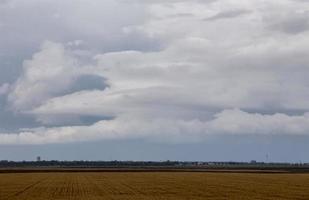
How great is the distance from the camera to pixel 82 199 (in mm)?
42250

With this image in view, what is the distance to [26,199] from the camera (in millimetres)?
43062

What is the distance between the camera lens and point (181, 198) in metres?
43.0

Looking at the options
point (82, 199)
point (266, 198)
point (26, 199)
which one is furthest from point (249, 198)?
point (26, 199)

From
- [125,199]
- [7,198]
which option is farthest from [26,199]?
[125,199]

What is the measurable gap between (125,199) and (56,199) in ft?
16.8

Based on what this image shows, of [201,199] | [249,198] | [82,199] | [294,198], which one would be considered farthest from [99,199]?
[294,198]

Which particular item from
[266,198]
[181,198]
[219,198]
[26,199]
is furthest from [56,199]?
[266,198]

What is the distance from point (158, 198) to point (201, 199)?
3.07 metres

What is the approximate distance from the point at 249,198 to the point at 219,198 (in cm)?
222

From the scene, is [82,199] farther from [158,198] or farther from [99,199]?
[158,198]

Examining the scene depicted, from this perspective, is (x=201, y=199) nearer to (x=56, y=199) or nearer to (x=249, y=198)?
(x=249, y=198)

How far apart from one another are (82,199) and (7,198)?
18.5 feet

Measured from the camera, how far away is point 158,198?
141 ft

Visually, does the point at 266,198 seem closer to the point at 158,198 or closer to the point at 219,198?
the point at 219,198
